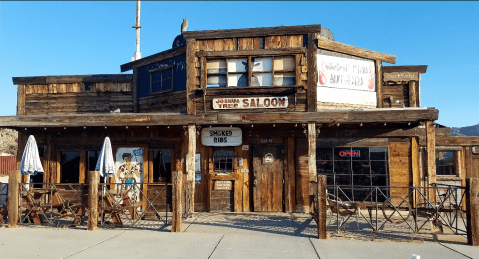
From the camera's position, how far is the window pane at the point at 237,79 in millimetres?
11163

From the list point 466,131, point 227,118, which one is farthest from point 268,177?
point 466,131

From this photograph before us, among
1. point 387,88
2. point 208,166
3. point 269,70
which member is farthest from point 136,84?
point 387,88

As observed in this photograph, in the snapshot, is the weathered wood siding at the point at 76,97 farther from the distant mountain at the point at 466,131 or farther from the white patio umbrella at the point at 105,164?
the distant mountain at the point at 466,131

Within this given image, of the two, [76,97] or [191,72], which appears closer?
[191,72]

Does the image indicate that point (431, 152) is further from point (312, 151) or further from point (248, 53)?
point (248, 53)

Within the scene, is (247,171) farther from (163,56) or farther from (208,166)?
(163,56)

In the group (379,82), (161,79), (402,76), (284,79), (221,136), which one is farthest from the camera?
(402,76)

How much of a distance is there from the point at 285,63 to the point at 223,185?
4585 mm

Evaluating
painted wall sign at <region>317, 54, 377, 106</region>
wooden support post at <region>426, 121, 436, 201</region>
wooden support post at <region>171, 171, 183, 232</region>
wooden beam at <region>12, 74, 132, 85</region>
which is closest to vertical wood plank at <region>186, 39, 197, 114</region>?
wooden beam at <region>12, 74, 132, 85</region>

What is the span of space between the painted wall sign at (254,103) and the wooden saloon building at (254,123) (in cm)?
3

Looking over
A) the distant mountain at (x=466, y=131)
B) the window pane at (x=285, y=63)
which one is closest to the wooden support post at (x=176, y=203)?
the window pane at (x=285, y=63)

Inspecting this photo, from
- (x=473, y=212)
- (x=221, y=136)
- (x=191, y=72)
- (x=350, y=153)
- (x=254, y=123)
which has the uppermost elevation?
(x=191, y=72)

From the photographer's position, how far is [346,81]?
11680mm

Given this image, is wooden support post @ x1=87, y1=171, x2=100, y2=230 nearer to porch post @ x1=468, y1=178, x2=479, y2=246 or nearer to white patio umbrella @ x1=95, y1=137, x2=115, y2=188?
white patio umbrella @ x1=95, y1=137, x2=115, y2=188
